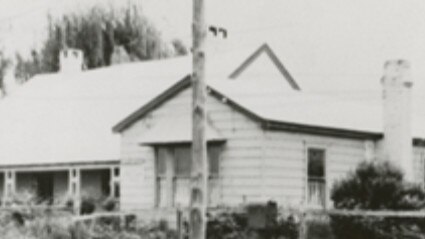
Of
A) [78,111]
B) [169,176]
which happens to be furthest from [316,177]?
[78,111]

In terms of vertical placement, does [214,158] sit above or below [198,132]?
below

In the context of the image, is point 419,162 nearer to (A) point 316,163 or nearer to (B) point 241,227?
(A) point 316,163

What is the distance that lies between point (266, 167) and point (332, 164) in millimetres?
2672

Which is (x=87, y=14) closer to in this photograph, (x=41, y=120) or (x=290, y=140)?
(x=41, y=120)

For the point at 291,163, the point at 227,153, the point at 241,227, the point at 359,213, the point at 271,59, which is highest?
the point at 271,59

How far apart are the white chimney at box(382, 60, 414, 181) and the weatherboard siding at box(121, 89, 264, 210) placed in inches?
179

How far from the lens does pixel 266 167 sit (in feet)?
78.2

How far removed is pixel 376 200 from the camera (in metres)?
21.1

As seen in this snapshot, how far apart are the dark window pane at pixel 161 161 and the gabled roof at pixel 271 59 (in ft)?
18.7

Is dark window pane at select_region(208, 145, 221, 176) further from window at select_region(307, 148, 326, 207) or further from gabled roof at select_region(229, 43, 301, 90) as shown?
gabled roof at select_region(229, 43, 301, 90)

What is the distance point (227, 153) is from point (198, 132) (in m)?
9.26

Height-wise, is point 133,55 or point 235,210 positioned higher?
point 133,55

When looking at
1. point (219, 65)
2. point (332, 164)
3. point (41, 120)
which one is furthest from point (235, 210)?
point (41, 120)

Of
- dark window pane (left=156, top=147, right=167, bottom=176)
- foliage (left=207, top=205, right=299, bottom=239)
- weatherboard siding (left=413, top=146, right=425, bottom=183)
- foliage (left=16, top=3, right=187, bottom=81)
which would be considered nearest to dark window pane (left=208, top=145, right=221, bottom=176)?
dark window pane (left=156, top=147, right=167, bottom=176)
